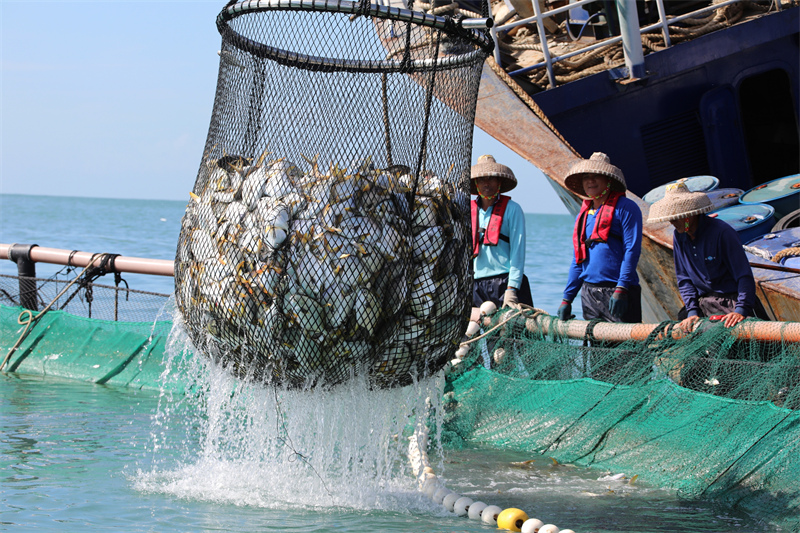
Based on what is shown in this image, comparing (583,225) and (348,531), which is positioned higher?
(583,225)

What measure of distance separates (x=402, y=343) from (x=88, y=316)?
18.5ft

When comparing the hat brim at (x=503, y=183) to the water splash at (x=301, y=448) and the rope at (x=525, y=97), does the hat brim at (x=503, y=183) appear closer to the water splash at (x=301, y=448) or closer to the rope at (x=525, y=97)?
the rope at (x=525, y=97)

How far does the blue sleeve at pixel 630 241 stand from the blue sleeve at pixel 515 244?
69 centimetres

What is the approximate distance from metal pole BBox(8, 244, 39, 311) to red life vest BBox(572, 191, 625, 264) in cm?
533

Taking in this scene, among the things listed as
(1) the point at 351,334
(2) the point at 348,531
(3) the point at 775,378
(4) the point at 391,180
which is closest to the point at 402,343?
(1) the point at 351,334

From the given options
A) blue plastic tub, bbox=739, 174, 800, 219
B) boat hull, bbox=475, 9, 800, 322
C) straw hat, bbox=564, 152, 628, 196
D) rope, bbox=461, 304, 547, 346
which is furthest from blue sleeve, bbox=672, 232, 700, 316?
blue plastic tub, bbox=739, 174, 800, 219

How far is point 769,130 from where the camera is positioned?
10367mm

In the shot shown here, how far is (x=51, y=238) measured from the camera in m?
40.0

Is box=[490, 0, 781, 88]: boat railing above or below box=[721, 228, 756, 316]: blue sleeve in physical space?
above

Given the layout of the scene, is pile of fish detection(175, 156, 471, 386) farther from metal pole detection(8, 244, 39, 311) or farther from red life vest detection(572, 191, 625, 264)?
metal pole detection(8, 244, 39, 311)

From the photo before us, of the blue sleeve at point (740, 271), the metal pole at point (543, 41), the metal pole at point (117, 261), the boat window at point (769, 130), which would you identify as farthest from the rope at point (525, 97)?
the boat window at point (769, 130)

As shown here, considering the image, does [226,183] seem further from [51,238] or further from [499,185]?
[51,238]

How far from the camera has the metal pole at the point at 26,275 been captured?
896 cm

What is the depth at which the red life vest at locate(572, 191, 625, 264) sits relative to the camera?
614 centimetres
